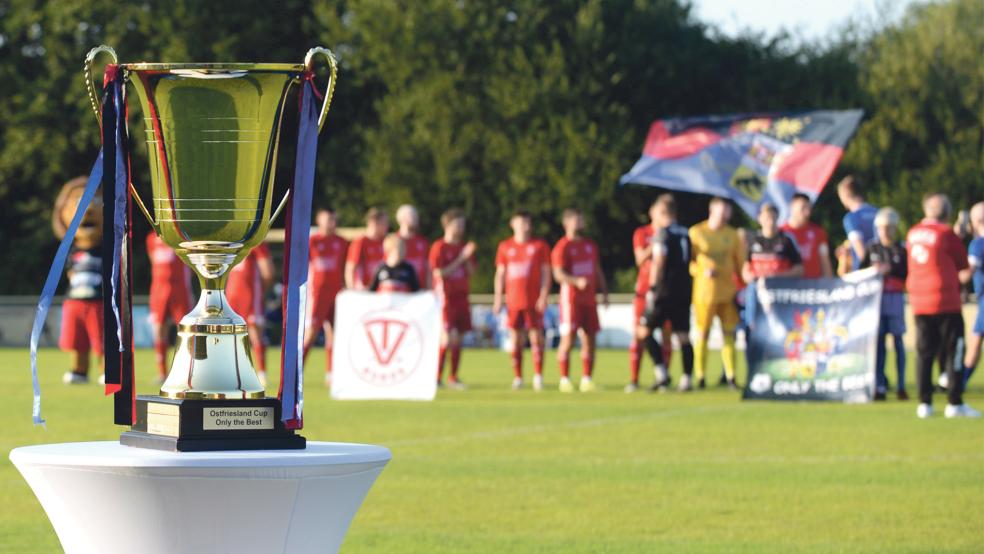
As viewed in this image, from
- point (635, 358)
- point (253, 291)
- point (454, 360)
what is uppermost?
point (253, 291)

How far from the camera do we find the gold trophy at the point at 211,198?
4633 mm

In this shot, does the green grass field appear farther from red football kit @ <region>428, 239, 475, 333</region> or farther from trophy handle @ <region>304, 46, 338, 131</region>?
trophy handle @ <region>304, 46, 338, 131</region>

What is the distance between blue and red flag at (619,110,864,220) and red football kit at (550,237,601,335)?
3645 mm

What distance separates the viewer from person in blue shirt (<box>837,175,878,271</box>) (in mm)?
17453

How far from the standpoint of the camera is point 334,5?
49.4m

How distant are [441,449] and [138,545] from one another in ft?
25.0

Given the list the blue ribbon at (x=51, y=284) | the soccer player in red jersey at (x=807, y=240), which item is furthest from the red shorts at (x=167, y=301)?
the blue ribbon at (x=51, y=284)

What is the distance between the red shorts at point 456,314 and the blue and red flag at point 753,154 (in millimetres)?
3821

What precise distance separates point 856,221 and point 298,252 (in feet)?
44.1

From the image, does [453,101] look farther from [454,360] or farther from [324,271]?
[454,360]

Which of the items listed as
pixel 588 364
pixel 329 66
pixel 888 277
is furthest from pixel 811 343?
pixel 329 66

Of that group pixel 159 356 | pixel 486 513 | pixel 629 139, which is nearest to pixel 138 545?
pixel 486 513

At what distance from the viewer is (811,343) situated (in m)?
16.6

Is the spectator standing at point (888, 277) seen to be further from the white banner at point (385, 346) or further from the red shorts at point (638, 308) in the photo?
the white banner at point (385, 346)
